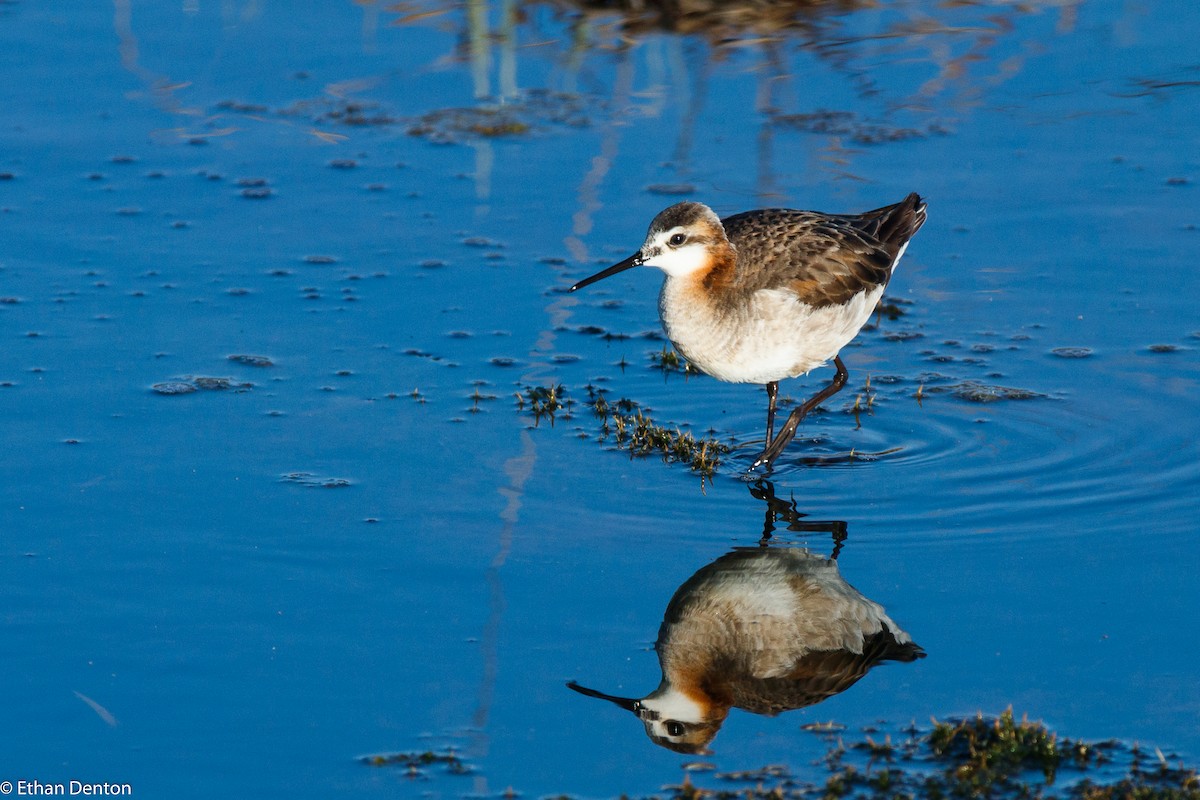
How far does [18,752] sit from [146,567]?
145 cm

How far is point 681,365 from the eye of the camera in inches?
384

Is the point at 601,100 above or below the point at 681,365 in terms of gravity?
above

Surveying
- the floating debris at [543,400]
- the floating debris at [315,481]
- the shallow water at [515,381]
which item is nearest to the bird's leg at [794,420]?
the shallow water at [515,381]

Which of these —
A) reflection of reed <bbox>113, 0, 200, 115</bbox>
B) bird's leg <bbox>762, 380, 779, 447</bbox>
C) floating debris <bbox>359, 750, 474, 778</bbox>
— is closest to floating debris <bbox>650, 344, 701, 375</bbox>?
bird's leg <bbox>762, 380, 779, 447</bbox>

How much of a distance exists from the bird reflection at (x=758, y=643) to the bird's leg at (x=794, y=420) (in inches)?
38.5

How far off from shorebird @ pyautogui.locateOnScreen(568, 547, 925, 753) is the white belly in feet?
4.30

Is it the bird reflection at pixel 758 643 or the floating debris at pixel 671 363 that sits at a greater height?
the floating debris at pixel 671 363

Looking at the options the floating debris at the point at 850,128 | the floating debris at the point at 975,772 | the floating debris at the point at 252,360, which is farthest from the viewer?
the floating debris at the point at 850,128

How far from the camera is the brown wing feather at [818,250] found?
8570mm

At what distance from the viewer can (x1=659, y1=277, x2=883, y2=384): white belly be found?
8.37 meters

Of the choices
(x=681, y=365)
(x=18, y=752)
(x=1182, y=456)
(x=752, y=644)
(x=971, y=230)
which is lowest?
(x=18, y=752)

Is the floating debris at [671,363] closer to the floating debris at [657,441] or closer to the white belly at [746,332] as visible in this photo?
the floating debris at [657,441]

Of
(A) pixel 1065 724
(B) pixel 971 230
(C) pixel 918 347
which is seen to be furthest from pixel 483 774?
(B) pixel 971 230

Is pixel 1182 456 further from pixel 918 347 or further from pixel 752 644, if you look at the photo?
pixel 752 644
